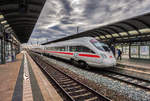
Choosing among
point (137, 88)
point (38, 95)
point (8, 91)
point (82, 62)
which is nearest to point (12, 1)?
point (8, 91)

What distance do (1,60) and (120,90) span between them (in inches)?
549

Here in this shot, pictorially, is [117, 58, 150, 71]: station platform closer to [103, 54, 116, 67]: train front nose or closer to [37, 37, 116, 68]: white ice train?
[37, 37, 116, 68]: white ice train

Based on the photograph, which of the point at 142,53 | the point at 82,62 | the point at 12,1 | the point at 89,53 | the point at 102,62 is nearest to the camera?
the point at 12,1

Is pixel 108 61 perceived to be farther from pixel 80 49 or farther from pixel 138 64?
pixel 138 64

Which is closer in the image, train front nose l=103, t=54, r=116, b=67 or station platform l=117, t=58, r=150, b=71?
train front nose l=103, t=54, r=116, b=67

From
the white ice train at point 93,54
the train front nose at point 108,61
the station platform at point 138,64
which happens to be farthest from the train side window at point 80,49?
the station platform at point 138,64

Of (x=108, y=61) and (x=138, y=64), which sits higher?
(x=108, y=61)

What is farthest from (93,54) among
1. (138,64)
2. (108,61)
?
(138,64)

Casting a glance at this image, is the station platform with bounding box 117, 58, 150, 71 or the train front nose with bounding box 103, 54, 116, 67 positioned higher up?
the train front nose with bounding box 103, 54, 116, 67

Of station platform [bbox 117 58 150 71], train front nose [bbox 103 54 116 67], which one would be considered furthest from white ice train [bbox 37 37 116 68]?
station platform [bbox 117 58 150 71]

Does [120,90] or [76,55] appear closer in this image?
[120,90]

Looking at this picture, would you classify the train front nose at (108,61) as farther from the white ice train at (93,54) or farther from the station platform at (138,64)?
the station platform at (138,64)

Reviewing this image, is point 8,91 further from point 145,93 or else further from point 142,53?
point 142,53

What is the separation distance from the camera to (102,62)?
8.41m
